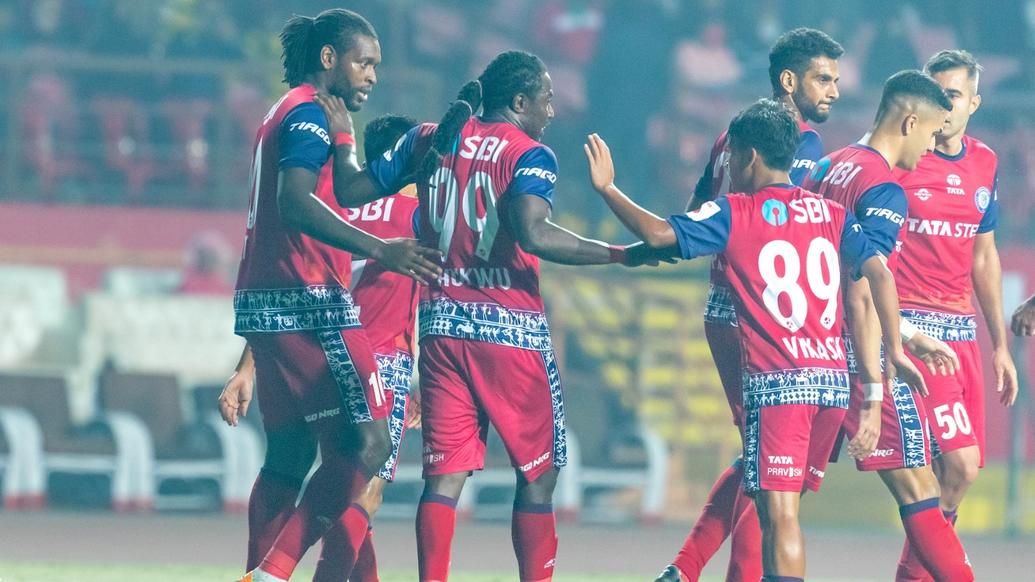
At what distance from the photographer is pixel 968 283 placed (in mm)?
7797

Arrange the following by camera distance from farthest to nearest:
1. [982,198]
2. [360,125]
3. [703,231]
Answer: [360,125]
[982,198]
[703,231]

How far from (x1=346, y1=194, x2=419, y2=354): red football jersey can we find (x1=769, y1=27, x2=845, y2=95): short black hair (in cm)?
170

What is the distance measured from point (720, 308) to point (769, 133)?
907 mm

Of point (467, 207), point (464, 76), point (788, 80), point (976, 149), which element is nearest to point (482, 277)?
point (467, 207)

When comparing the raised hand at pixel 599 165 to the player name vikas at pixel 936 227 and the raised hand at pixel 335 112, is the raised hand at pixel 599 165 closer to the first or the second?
the raised hand at pixel 335 112

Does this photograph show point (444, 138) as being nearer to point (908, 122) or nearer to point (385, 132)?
point (385, 132)

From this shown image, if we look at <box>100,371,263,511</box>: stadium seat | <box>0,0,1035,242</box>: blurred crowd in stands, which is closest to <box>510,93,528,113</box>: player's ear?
<box>100,371,263,511</box>: stadium seat

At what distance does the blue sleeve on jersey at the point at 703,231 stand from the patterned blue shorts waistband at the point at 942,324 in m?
1.50

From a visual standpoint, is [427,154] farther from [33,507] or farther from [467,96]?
[33,507]

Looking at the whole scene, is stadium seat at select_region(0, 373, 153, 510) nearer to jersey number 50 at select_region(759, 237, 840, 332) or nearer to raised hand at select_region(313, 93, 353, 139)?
raised hand at select_region(313, 93, 353, 139)

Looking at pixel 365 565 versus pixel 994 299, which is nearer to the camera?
pixel 365 565

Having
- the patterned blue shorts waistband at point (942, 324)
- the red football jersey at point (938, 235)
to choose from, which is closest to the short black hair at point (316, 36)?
the red football jersey at point (938, 235)

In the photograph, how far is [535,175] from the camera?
6520 mm

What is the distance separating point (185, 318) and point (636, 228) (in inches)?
382
